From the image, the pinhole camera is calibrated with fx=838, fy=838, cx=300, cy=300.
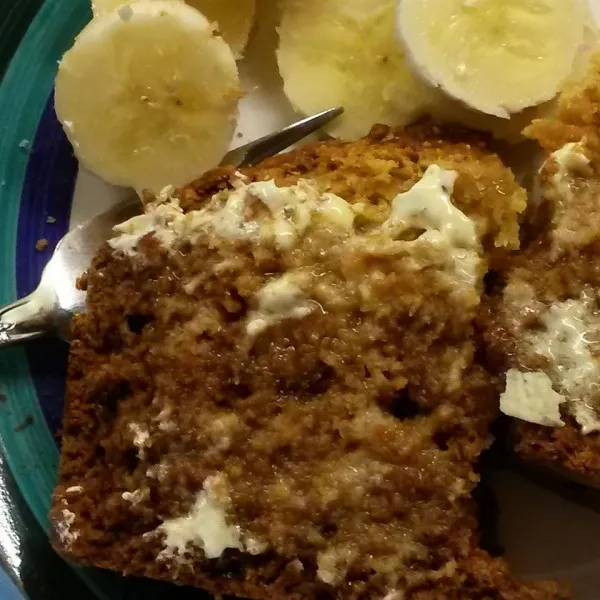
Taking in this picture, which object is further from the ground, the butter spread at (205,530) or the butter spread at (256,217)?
the butter spread at (256,217)

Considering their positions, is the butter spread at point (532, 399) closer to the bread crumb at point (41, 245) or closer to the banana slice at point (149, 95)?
the banana slice at point (149, 95)

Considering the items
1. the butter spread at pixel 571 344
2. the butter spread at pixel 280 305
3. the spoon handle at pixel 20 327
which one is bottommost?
the butter spread at pixel 571 344

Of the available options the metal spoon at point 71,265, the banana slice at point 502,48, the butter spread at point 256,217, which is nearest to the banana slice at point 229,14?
the metal spoon at point 71,265

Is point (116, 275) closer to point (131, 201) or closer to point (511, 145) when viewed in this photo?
point (131, 201)

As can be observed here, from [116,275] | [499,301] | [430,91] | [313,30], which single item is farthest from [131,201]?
[499,301]

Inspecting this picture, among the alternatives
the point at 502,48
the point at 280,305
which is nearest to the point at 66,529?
the point at 280,305

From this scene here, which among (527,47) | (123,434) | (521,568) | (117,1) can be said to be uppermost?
(117,1)

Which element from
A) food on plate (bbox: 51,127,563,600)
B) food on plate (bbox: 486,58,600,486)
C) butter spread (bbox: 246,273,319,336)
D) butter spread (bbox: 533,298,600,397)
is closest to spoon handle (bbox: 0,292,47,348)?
food on plate (bbox: 51,127,563,600)
